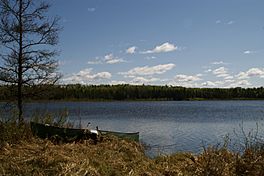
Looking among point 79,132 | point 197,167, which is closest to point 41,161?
point 197,167

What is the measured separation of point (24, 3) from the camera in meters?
16.5

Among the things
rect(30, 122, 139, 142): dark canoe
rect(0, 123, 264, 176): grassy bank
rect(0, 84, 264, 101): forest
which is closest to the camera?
rect(0, 123, 264, 176): grassy bank

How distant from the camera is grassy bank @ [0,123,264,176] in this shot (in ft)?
28.1

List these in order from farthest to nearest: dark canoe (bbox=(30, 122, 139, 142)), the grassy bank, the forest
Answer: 1. the forest
2. dark canoe (bbox=(30, 122, 139, 142))
3. the grassy bank

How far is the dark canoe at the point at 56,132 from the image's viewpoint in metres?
14.4

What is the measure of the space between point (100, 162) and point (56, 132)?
5.62 m

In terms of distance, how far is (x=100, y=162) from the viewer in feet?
31.4

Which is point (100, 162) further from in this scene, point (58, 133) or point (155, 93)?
point (155, 93)

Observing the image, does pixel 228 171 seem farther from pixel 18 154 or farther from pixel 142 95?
pixel 142 95

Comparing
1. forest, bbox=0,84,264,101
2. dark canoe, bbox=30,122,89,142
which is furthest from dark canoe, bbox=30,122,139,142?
forest, bbox=0,84,264,101

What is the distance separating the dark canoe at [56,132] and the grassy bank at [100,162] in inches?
90.5

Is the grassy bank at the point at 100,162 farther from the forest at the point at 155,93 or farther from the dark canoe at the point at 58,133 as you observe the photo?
the forest at the point at 155,93

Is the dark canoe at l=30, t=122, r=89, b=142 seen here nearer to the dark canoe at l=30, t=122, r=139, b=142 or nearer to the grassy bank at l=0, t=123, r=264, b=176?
the dark canoe at l=30, t=122, r=139, b=142

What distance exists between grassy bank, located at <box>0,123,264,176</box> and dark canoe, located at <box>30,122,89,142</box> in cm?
230
